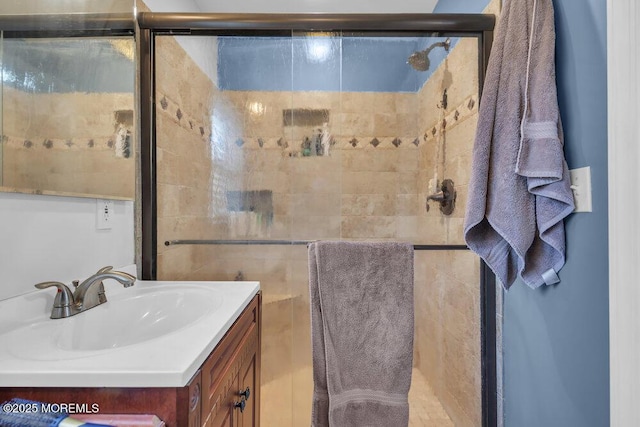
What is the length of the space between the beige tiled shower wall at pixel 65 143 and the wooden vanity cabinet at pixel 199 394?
0.54 m

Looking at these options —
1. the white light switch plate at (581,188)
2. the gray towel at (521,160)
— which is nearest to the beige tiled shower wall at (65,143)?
the gray towel at (521,160)

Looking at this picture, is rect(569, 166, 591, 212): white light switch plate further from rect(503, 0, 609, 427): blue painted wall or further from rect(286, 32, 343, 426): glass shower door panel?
rect(286, 32, 343, 426): glass shower door panel

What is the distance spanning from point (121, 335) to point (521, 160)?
1293 mm

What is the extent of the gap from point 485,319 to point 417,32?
4.25 feet

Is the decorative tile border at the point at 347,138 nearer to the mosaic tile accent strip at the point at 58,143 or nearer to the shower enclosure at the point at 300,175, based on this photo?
the shower enclosure at the point at 300,175

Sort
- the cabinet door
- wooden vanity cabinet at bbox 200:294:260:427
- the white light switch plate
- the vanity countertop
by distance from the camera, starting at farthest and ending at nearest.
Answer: the cabinet door < the white light switch plate < wooden vanity cabinet at bbox 200:294:260:427 < the vanity countertop

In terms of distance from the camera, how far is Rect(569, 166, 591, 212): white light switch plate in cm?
78

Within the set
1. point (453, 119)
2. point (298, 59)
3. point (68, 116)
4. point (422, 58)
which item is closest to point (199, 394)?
point (68, 116)

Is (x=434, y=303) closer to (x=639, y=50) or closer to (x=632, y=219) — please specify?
(x=632, y=219)

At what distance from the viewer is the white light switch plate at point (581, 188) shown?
777mm

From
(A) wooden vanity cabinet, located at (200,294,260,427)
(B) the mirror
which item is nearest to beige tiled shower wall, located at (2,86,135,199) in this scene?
(B) the mirror

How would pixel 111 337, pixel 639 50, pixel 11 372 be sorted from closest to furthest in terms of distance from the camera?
pixel 11 372, pixel 639 50, pixel 111 337

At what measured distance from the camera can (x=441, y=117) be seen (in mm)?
1486

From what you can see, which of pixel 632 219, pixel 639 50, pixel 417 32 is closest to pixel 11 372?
pixel 632 219
